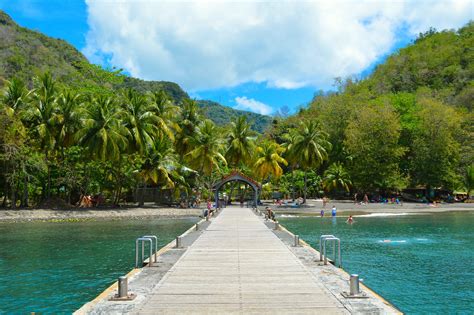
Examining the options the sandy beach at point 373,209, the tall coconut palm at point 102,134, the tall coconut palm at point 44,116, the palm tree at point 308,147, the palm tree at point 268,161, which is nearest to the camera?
the tall coconut palm at point 102,134

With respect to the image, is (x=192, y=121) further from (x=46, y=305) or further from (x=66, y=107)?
(x=46, y=305)

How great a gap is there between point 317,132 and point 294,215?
47.2 ft

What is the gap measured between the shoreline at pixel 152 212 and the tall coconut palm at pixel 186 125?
8.35m

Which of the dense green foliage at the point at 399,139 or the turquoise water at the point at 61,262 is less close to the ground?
the dense green foliage at the point at 399,139

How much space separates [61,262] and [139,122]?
25.5 m

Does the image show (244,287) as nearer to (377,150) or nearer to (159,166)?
(159,166)

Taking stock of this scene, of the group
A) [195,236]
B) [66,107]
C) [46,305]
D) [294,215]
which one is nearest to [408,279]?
[195,236]

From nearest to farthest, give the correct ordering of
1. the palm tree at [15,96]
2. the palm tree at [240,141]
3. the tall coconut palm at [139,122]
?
the palm tree at [15,96] < the tall coconut palm at [139,122] < the palm tree at [240,141]

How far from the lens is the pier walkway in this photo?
25.6 ft

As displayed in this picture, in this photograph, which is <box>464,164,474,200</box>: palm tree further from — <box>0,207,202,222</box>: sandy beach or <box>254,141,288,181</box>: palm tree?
<box>0,207,202,222</box>: sandy beach

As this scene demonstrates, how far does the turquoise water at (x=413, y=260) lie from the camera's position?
11969 mm

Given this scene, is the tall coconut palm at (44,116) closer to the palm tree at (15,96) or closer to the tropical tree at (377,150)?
the palm tree at (15,96)

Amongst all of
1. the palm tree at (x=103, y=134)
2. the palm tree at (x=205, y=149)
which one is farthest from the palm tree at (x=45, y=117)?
the palm tree at (x=205, y=149)

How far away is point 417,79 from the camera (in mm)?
88125
